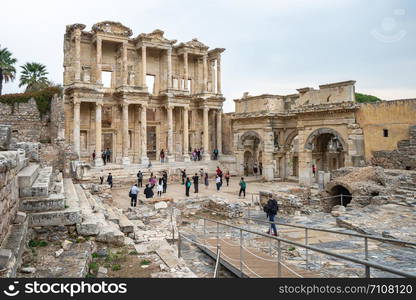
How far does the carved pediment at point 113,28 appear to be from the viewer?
2797cm

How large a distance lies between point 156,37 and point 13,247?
27736 millimetres

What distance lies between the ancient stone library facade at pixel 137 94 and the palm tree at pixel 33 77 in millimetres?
7461

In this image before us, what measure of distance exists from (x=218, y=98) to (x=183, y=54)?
17.8 feet

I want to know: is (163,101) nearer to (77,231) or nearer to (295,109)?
(295,109)

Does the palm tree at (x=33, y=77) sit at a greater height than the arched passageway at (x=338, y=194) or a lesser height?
greater

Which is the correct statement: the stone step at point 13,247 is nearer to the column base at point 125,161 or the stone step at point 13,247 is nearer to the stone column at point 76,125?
the stone column at point 76,125

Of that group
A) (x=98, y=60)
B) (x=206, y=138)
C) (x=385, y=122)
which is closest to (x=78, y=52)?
(x=98, y=60)

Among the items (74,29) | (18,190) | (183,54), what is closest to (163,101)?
(183,54)

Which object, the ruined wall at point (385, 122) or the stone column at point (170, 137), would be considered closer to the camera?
the ruined wall at point (385, 122)

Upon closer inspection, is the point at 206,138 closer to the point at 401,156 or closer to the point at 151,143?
the point at 151,143

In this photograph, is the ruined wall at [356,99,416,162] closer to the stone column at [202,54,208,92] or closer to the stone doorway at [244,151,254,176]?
the stone doorway at [244,151,254,176]

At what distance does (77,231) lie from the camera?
7992 mm

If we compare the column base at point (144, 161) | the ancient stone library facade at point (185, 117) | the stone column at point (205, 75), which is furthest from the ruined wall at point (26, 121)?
the stone column at point (205, 75)

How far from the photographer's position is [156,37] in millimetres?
30906
